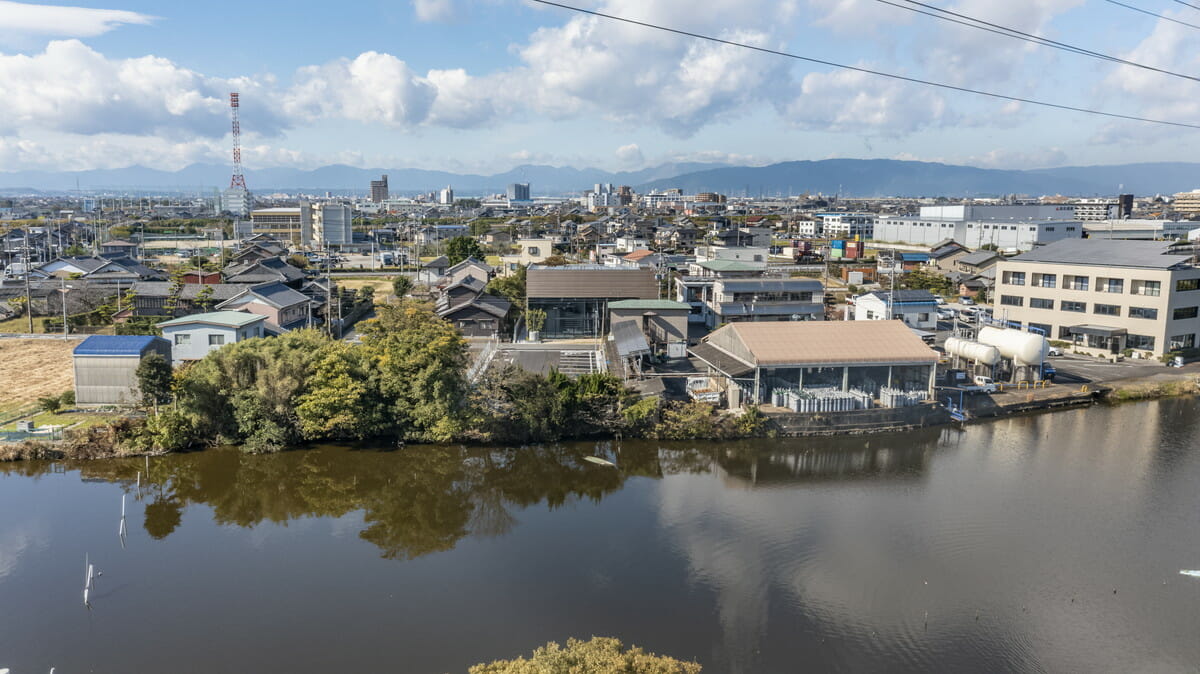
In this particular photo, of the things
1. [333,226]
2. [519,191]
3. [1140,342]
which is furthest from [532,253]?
[519,191]

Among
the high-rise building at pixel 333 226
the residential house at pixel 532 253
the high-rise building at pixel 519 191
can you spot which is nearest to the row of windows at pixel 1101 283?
the residential house at pixel 532 253

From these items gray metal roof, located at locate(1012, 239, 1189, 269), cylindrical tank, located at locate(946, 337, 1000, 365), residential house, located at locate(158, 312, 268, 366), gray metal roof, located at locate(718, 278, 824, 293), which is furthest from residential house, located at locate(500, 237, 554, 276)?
cylindrical tank, located at locate(946, 337, 1000, 365)

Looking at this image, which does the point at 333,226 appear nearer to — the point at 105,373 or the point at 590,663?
the point at 105,373

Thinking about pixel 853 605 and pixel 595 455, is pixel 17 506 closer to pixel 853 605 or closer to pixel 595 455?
pixel 595 455

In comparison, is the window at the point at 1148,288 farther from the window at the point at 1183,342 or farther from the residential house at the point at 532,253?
the residential house at the point at 532,253

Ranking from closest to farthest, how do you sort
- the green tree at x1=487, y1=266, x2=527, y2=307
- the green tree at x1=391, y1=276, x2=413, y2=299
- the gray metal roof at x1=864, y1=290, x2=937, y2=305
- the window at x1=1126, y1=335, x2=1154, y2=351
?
1. the window at x1=1126, y1=335, x2=1154, y2=351
2. the gray metal roof at x1=864, y1=290, x2=937, y2=305
3. the green tree at x1=487, y1=266, x2=527, y2=307
4. the green tree at x1=391, y1=276, x2=413, y2=299

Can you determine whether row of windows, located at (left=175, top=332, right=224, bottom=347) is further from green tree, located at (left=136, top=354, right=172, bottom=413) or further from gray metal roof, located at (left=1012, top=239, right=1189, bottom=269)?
gray metal roof, located at (left=1012, top=239, right=1189, bottom=269)
